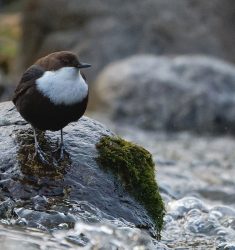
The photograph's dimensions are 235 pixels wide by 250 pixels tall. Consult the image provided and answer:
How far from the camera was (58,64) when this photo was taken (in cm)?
479

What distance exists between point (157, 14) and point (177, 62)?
81.9 inches

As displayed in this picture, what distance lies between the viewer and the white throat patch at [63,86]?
4.68m

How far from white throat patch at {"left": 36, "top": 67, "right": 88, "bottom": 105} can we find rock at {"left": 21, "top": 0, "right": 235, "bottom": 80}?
336 inches

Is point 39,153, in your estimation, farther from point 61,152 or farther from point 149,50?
point 149,50

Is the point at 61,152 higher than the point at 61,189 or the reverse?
higher

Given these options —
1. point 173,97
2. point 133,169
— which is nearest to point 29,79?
point 133,169

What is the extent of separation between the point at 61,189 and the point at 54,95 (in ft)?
2.01

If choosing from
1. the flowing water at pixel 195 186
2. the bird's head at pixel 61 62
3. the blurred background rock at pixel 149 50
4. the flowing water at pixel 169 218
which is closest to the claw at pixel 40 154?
the flowing water at pixel 169 218

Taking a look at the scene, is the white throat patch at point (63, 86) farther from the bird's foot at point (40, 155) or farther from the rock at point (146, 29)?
the rock at point (146, 29)

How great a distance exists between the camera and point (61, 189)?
4656mm

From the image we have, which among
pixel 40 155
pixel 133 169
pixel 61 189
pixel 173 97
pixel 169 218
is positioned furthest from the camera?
pixel 173 97

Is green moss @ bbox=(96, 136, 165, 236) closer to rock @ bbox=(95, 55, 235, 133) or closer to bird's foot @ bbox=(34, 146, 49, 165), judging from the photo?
bird's foot @ bbox=(34, 146, 49, 165)

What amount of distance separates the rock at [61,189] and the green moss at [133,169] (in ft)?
0.16

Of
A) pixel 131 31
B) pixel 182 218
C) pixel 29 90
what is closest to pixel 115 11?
pixel 131 31
